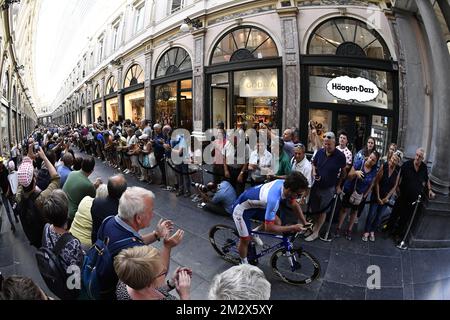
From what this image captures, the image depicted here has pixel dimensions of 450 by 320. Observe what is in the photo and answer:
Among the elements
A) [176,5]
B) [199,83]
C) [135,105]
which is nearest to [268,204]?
[199,83]

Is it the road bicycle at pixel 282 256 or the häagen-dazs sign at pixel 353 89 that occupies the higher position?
the häagen-dazs sign at pixel 353 89

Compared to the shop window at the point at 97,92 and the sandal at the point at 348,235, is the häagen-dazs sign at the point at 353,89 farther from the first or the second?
the shop window at the point at 97,92

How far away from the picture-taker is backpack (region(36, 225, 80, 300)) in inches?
54.7

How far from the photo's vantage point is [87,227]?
2.01 metres

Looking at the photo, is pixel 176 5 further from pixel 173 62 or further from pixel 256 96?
pixel 256 96

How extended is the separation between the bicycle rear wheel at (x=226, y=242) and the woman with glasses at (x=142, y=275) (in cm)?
153

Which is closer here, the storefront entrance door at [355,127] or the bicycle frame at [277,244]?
the bicycle frame at [277,244]

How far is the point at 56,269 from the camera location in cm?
139

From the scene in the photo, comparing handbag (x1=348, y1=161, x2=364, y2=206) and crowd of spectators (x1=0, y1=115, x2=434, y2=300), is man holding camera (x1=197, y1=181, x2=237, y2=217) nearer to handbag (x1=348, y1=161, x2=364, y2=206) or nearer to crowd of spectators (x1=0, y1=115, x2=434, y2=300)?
crowd of spectators (x1=0, y1=115, x2=434, y2=300)

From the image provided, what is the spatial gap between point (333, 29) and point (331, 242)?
5.29 meters

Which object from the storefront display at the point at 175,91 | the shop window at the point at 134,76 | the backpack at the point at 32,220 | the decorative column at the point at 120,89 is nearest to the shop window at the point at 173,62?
the storefront display at the point at 175,91

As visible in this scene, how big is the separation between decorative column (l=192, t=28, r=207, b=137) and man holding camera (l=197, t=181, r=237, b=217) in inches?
183

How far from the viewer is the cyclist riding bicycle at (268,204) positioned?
206cm
